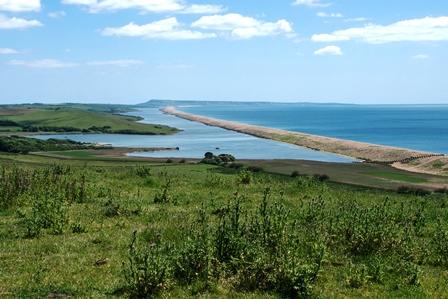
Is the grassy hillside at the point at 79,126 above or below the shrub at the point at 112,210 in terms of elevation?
below

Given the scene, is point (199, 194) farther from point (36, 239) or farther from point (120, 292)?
point (120, 292)

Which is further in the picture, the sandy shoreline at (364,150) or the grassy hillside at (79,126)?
the grassy hillside at (79,126)

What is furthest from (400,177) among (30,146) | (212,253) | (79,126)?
(79,126)

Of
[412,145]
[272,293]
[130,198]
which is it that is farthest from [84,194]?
[412,145]

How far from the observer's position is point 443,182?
60.9 meters

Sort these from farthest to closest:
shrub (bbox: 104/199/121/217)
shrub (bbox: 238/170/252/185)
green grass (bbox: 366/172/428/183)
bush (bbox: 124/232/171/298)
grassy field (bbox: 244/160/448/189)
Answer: green grass (bbox: 366/172/428/183) → grassy field (bbox: 244/160/448/189) → shrub (bbox: 238/170/252/185) → shrub (bbox: 104/199/121/217) → bush (bbox: 124/232/171/298)

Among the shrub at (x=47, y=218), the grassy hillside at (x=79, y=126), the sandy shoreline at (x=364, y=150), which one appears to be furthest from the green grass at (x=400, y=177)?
the grassy hillside at (x=79, y=126)

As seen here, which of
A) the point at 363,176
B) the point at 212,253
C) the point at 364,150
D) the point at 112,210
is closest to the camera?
the point at 212,253

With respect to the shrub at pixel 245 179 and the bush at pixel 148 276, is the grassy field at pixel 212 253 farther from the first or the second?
the shrub at pixel 245 179

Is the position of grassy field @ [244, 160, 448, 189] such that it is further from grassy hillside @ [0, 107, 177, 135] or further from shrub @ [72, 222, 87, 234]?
grassy hillside @ [0, 107, 177, 135]

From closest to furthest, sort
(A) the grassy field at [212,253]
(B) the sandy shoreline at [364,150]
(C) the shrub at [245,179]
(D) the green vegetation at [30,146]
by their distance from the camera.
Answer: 1. (A) the grassy field at [212,253]
2. (C) the shrub at [245,179]
3. (D) the green vegetation at [30,146]
4. (B) the sandy shoreline at [364,150]

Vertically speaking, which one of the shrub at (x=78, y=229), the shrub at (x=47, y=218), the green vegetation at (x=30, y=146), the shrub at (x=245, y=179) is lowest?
the green vegetation at (x=30, y=146)

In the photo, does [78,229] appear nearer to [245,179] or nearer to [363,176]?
[245,179]

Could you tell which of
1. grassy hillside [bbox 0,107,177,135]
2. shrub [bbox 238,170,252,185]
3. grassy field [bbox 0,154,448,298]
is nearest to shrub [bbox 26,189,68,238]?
grassy field [bbox 0,154,448,298]
